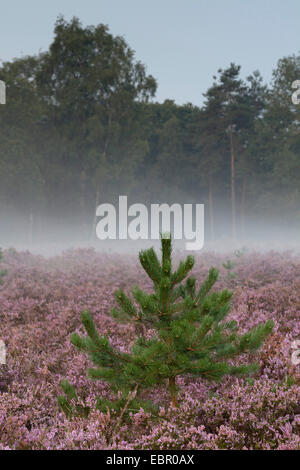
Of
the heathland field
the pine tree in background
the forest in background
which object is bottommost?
the heathland field

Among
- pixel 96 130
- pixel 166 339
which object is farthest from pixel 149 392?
pixel 96 130

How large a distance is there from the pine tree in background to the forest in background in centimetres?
3194

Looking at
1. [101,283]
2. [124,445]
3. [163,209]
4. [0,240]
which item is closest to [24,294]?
[101,283]

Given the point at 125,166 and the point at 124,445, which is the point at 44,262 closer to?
the point at 124,445

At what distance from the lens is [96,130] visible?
3566 centimetres

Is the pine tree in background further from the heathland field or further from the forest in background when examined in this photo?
the forest in background

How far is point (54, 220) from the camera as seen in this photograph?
42094 mm

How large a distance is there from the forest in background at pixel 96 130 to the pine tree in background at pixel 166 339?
31935 mm

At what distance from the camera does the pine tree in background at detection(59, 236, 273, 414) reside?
3.16 m

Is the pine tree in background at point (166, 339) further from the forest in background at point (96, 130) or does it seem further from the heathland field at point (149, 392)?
the forest in background at point (96, 130)

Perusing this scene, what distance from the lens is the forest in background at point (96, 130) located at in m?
35.7

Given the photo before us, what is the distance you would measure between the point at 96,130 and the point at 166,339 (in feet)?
112

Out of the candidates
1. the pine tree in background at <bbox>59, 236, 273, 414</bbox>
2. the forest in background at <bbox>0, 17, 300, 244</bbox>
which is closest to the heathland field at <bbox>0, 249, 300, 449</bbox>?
the pine tree in background at <bbox>59, 236, 273, 414</bbox>

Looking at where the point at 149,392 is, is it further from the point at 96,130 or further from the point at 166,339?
the point at 96,130
